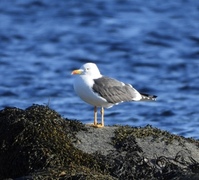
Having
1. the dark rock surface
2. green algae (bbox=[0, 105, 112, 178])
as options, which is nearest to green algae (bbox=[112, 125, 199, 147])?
the dark rock surface

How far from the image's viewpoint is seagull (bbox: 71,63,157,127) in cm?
915

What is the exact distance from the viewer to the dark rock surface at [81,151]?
734 cm

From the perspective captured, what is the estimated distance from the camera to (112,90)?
372 inches

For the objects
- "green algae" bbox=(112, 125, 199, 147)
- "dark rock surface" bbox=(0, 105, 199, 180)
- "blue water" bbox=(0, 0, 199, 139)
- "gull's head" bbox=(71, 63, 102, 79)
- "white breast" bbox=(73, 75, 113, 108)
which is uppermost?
"blue water" bbox=(0, 0, 199, 139)

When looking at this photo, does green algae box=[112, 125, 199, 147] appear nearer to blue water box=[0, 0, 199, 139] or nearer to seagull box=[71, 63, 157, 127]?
seagull box=[71, 63, 157, 127]

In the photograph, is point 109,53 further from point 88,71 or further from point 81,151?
point 81,151

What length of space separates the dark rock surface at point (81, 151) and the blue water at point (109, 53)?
343 cm

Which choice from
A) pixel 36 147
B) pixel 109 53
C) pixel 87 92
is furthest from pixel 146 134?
pixel 109 53

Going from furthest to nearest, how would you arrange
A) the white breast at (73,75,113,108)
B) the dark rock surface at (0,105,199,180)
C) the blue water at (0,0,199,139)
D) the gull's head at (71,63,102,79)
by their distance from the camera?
the blue water at (0,0,199,139) → the gull's head at (71,63,102,79) → the white breast at (73,75,113,108) → the dark rock surface at (0,105,199,180)

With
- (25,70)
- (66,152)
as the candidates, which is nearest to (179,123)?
(25,70)

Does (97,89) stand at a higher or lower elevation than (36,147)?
higher

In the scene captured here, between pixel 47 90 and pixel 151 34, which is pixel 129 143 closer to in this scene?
pixel 47 90

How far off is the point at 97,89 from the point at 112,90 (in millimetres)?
301

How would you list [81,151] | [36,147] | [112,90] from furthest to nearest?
1. [112,90]
2. [81,151]
3. [36,147]
